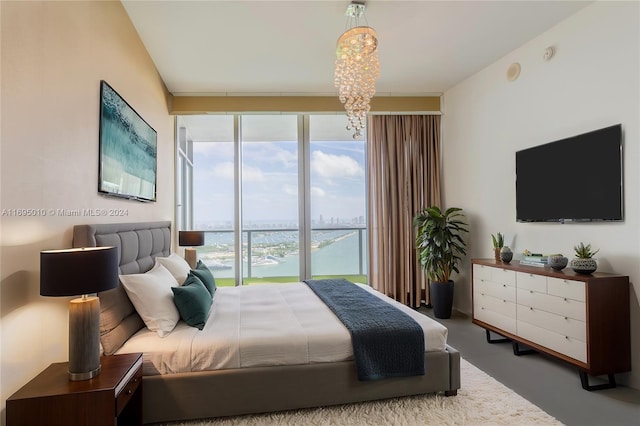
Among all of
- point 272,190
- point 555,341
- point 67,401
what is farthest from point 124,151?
point 555,341

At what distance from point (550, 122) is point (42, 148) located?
397 cm

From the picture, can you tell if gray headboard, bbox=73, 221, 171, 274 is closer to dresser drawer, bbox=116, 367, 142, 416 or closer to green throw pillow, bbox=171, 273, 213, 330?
green throw pillow, bbox=171, 273, 213, 330

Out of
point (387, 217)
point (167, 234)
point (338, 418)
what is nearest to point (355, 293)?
point (338, 418)

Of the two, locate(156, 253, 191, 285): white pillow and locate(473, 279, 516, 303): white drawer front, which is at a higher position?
locate(156, 253, 191, 285): white pillow

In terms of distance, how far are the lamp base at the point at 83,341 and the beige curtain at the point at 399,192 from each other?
146 inches

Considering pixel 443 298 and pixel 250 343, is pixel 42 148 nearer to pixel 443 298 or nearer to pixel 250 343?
pixel 250 343

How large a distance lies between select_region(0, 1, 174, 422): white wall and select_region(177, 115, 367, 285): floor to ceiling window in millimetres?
2378

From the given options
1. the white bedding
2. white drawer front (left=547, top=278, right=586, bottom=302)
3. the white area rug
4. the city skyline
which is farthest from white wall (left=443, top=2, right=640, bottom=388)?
the white bedding

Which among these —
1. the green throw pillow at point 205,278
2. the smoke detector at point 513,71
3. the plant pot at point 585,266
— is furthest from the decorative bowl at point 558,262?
Answer: the green throw pillow at point 205,278

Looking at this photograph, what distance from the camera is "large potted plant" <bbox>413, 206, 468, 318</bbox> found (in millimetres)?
4191

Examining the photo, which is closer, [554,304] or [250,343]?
[250,343]

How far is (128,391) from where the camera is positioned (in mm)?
1684

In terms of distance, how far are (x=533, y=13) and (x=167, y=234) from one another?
4.24 meters

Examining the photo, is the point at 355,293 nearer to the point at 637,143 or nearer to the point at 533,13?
Answer: the point at 637,143
